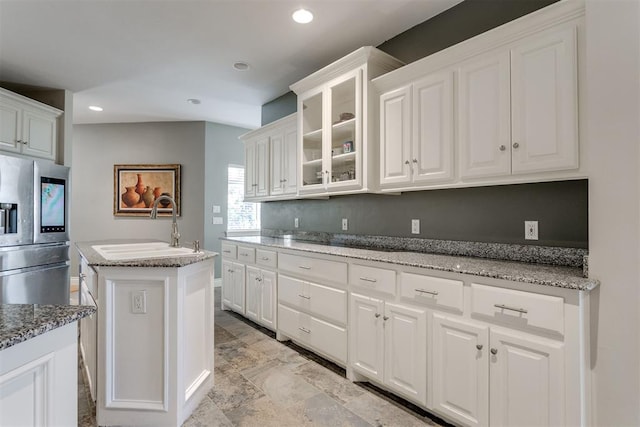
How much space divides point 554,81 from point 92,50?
3761 mm

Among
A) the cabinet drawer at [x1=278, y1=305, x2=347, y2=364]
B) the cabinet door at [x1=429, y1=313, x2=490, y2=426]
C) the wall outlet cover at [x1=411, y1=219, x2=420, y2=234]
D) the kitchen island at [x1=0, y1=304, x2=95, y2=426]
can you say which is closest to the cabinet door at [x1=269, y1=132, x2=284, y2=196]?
the cabinet drawer at [x1=278, y1=305, x2=347, y2=364]

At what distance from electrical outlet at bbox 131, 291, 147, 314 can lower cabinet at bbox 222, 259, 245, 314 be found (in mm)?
1776

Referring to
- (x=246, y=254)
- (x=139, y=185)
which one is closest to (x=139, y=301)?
(x=246, y=254)

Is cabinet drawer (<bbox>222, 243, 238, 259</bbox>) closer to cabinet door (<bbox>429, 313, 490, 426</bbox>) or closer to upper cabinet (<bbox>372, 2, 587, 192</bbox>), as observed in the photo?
upper cabinet (<bbox>372, 2, 587, 192</bbox>)

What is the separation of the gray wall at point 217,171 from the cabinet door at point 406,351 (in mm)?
4148

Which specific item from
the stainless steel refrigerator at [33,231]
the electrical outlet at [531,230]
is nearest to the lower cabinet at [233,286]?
the stainless steel refrigerator at [33,231]

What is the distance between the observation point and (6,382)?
0.75m

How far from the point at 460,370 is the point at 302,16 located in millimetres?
2633

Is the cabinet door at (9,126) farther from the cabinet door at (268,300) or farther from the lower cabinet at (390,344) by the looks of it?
the lower cabinet at (390,344)

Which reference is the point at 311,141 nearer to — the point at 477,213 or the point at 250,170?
the point at 250,170

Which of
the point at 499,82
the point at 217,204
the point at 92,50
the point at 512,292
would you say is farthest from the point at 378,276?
the point at 217,204

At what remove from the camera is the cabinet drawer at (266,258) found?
307 centimetres

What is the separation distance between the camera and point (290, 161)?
3553mm

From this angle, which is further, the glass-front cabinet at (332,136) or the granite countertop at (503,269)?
the glass-front cabinet at (332,136)
